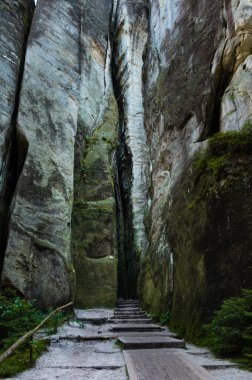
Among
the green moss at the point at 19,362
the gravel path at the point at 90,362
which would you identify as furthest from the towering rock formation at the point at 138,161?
the green moss at the point at 19,362

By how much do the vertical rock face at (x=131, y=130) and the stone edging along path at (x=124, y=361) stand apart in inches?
407

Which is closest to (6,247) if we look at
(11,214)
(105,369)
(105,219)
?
(11,214)

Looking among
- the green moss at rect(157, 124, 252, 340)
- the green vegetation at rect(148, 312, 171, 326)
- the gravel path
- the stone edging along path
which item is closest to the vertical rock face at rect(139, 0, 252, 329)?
the green moss at rect(157, 124, 252, 340)

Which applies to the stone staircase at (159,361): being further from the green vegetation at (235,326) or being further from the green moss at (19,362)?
the green moss at (19,362)

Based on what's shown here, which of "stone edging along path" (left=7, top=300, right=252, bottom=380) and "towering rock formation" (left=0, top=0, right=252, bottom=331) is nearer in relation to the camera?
"stone edging along path" (left=7, top=300, right=252, bottom=380)

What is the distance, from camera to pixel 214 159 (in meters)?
6.52

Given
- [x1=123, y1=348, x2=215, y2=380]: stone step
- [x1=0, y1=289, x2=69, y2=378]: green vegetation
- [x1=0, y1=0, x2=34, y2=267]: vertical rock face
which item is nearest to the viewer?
[x1=123, y1=348, x2=215, y2=380]: stone step

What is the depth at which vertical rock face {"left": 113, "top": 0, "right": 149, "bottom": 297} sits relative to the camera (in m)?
17.1

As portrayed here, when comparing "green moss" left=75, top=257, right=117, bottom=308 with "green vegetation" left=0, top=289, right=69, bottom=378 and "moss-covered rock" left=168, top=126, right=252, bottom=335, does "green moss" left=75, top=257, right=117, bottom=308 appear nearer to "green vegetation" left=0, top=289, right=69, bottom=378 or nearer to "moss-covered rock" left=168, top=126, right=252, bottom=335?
"moss-covered rock" left=168, top=126, right=252, bottom=335

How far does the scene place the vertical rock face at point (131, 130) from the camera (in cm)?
1708

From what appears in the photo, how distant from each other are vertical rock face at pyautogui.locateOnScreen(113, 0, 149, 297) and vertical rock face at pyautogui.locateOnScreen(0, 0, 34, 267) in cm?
719

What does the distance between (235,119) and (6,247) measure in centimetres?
650

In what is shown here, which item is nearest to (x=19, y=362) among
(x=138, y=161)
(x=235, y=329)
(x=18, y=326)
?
(x=18, y=326)

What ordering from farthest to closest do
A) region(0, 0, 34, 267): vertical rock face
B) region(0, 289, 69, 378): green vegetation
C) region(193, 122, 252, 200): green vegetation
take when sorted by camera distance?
region(0, 0, 34, 267): vertical rock face, region(193, 122, 252, 200): green vegetation, region(0, 289, 69, 378): green vegetation
